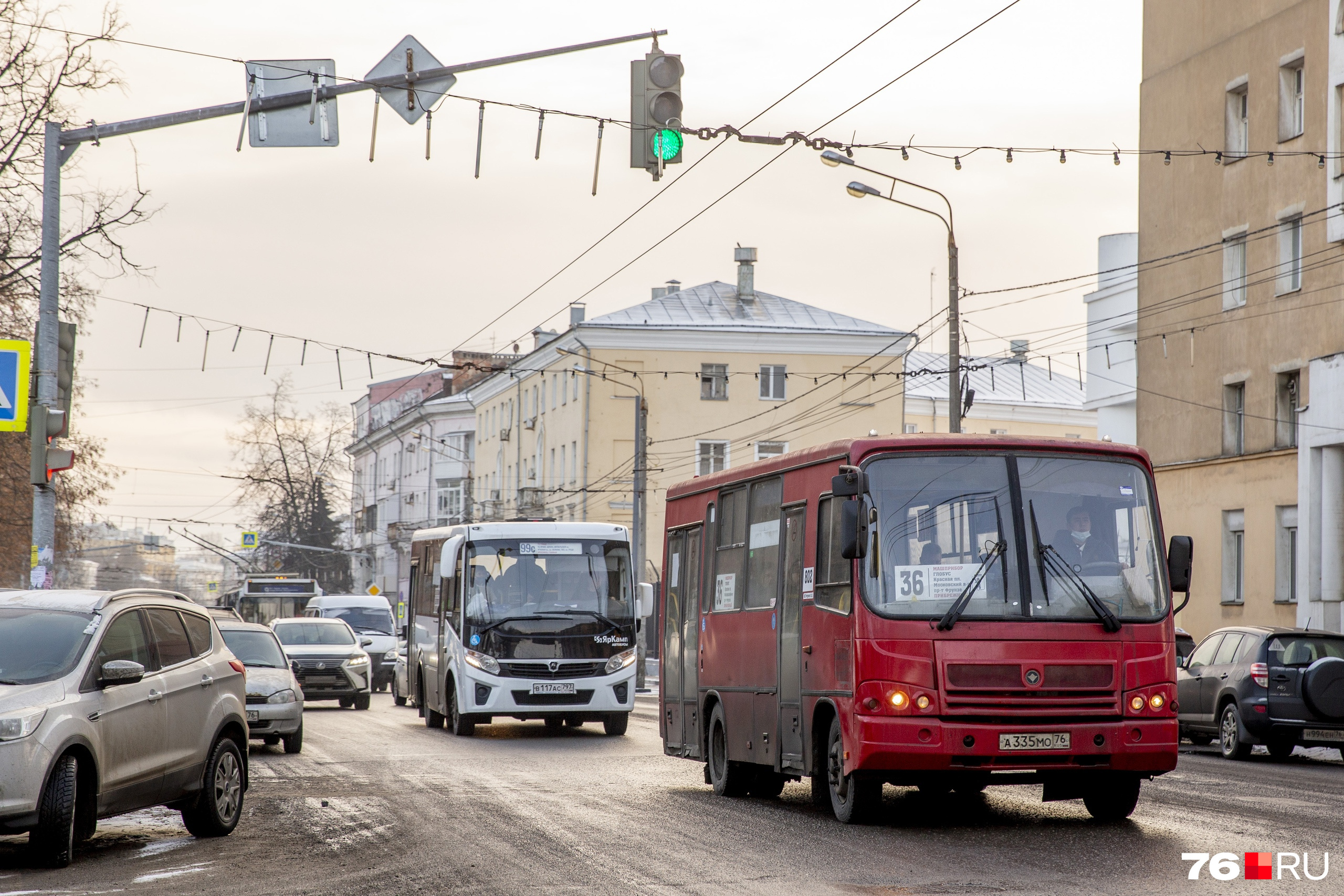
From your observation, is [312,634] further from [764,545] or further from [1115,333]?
[1115,333]

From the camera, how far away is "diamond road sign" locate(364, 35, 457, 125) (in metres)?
13.9

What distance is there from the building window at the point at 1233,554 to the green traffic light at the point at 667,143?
27052 millimetres

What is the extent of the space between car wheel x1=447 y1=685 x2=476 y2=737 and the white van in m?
20.9

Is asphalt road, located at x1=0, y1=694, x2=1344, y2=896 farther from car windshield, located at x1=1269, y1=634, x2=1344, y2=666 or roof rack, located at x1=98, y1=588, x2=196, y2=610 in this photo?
car windshield, located at x1=1269, y1=634, x2=1344, y2=666

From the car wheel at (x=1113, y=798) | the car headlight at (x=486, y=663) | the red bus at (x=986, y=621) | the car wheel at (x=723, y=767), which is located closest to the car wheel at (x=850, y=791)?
the red bus at (x=986, y=621)

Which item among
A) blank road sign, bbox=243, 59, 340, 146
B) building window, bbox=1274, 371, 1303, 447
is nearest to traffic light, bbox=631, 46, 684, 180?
blank road sign, bbox=243, 59, 340, 146

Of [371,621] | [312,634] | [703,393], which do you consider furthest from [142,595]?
[703,393]

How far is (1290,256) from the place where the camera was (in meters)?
36.5

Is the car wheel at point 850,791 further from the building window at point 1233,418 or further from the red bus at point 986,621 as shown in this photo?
the building window at point 1233,418

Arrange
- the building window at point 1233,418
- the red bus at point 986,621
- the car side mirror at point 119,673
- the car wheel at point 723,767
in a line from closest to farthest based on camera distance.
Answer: the car side mirror at point 119,673 < the red bus at point 986,621 < the car wheel at point 723,767 < the building window at point 1233,418

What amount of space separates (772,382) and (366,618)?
24372 mm

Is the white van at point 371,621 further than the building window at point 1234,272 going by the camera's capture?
Yes

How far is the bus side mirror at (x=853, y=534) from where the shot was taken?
38.4ft

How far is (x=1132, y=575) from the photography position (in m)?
12.1
